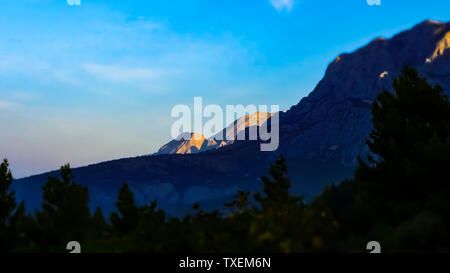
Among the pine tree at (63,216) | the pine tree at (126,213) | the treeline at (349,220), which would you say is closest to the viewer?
the treeline at (349,220)

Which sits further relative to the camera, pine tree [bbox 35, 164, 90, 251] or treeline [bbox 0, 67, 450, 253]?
pine tree [bbox 35, 164, 90, 251]

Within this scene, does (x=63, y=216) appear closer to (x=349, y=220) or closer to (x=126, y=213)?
(x=126, y=213)

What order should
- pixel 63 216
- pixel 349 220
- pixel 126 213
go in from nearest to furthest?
pixel 349 220, pixel 63 216, pixel 126 213

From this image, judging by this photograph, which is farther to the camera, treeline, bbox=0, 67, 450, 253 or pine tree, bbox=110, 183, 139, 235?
pine tree, bbox=110, 183, 139, 235

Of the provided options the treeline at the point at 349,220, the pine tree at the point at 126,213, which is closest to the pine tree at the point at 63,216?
the treeline at the point at 349,220

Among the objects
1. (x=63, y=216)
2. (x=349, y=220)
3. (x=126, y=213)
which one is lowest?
(x=349, y=220)

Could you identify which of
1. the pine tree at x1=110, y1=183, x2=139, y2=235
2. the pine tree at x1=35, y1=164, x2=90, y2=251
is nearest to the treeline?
the pine tree at x1=35, y1=164, x2=90, y2=251

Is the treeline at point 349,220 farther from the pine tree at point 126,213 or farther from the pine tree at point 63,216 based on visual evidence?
the pine tree at point 126,213

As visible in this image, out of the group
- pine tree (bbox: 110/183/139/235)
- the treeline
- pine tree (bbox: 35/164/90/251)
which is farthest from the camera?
pine tree (bbox: 110/183/139/235)

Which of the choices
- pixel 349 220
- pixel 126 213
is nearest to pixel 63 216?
pixel 126 213

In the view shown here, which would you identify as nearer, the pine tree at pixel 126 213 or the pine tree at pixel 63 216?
the pine tree at pixel 63 216

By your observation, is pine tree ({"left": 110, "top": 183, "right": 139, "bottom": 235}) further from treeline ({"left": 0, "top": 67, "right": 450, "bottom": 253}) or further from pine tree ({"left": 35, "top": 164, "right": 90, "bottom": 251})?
treeline ({"left": 0, "top": 67, "right": 450, "bottom": 253})

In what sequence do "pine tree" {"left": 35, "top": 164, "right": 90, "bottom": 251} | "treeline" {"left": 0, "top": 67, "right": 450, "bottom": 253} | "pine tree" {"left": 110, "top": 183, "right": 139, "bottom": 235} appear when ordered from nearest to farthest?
"treeline" {"left": 0, "top": 67, "right": 450, "bottom": 253} → "pine tree" {"left": 35, "top": 164, "right": 90, "bottom": 251} → "pine tree" {"left": 110, "top": 183, "right": 139, "bottom": 235}
